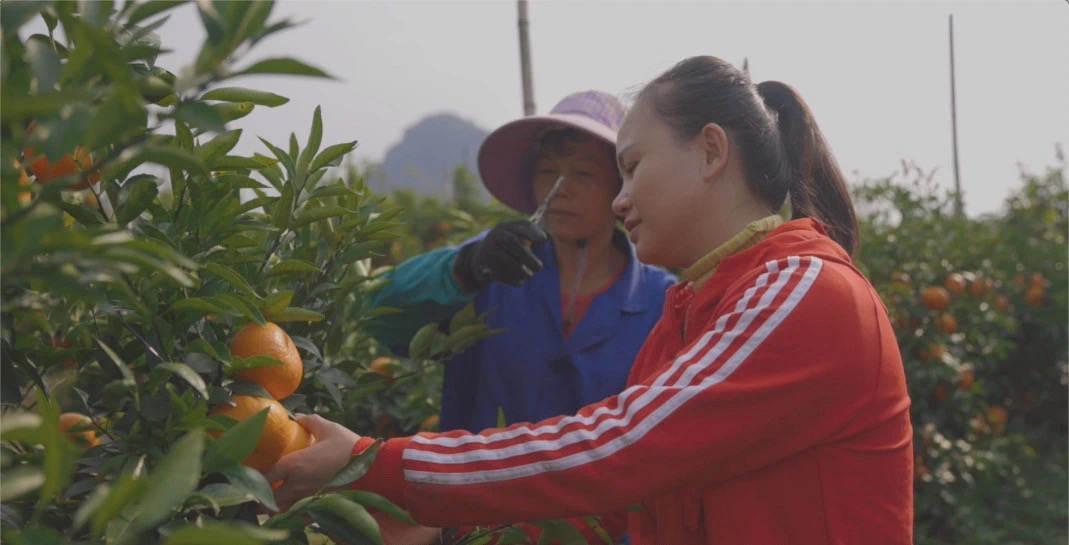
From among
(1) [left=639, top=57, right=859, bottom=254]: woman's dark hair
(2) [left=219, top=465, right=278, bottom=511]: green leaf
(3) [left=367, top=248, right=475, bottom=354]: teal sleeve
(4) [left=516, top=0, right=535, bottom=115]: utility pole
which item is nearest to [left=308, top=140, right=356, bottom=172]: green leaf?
(1) [left=639, top=57, right=859, bottom=254]: woman's dark hair

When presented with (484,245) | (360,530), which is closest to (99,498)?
(360,530)

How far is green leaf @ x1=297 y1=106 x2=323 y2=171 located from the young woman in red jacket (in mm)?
309

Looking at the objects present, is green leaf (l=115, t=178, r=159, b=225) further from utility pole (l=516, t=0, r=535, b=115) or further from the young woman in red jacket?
utility pole (l=516, t=0, r=535, b=115)

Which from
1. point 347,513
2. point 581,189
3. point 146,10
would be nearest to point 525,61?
point 581,189

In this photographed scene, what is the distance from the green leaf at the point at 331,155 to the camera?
1.24 metres

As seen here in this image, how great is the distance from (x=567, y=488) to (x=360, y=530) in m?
0.23

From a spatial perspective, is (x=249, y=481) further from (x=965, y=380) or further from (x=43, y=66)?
(x=965, y=380)

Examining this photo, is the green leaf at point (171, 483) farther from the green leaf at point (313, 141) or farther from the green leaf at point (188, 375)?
the green leaf at point (313, 141)

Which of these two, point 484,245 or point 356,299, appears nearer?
point 356,299

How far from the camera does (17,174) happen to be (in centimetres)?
61

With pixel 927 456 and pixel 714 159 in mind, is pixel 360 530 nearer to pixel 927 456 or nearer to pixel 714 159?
pixel 714 159

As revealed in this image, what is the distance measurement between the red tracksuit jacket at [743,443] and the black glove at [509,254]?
616 millimetres

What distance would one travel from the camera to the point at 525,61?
3070 millimetres

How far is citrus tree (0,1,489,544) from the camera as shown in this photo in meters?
0.60
